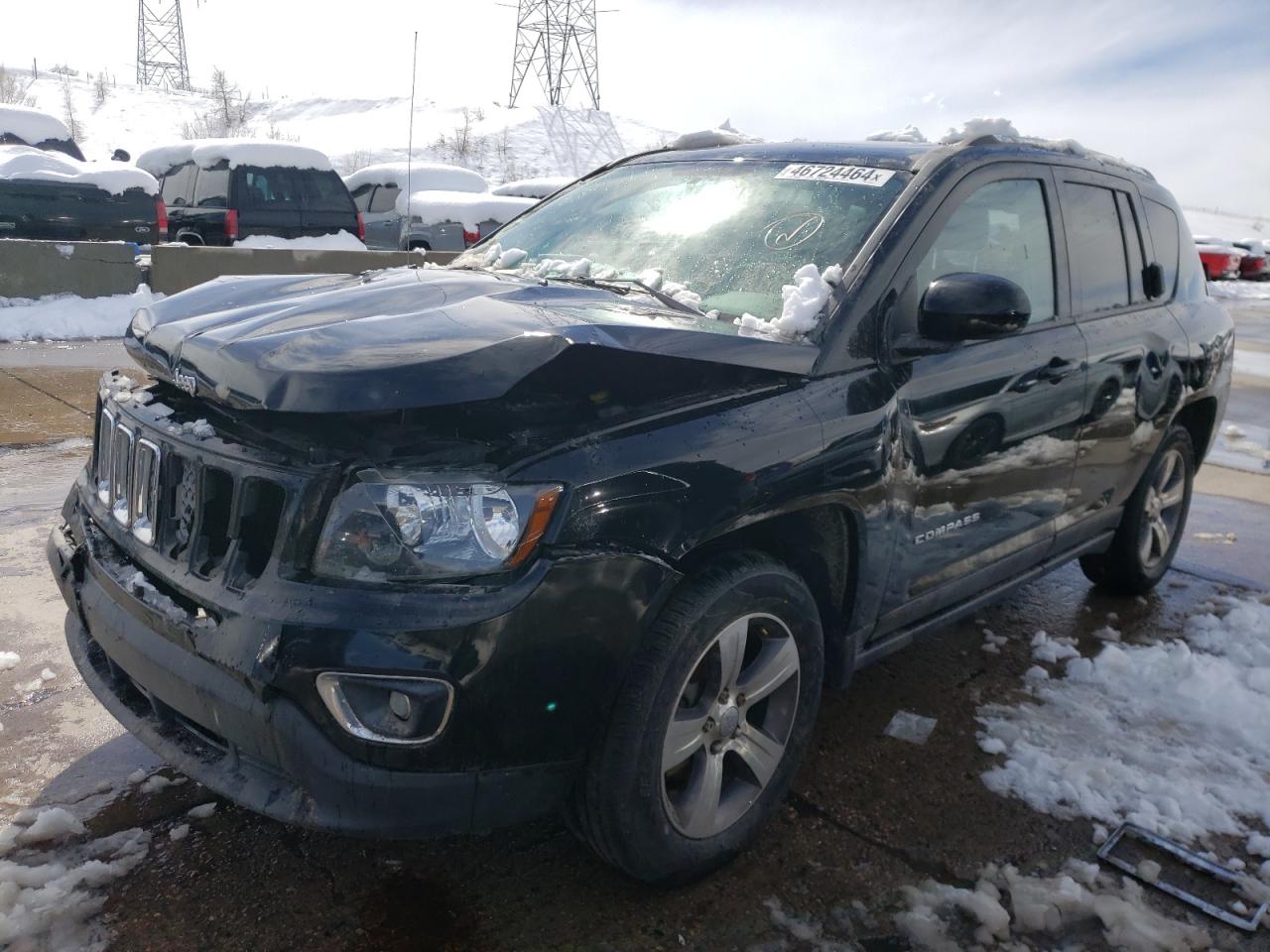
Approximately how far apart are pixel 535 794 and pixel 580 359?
2.92 ft

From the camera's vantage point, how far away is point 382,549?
198 centimetres

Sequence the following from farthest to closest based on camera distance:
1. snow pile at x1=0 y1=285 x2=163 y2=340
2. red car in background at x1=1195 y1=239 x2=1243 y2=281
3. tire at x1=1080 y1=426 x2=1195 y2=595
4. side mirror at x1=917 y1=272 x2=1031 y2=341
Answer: red car in background at x1=1195 y1=239 x2=1243 y2=281 < snow pile at x1=0 y1=285 x2=163 y2=340 < tire at x1=1080 y1=426 x2=1195 y2=595 < side mirror at x1=917 y1=272 x2=1031 y2=341

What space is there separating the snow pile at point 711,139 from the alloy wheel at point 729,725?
1938 mm

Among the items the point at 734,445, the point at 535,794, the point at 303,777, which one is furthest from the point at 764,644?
the point at 303,777

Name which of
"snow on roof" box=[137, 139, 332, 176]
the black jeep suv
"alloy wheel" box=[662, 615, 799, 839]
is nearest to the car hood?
the black jeep suv

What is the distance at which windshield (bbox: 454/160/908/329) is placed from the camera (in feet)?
9.38

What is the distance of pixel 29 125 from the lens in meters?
16.1


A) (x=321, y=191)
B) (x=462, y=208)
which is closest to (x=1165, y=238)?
(x=321, y=191)

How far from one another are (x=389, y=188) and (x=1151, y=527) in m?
14.3

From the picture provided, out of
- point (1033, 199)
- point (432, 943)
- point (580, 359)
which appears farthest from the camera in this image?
point (1033, 199)

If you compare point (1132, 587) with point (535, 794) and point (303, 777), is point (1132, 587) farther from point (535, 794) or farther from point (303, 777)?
point (303, 777)

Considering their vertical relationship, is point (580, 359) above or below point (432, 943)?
above

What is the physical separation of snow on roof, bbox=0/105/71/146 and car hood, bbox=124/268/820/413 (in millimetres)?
16181

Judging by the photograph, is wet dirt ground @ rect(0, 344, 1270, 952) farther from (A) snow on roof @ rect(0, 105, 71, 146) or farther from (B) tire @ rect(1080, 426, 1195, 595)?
(A) snow on roof @ rect(0, 105, 71, 146)
